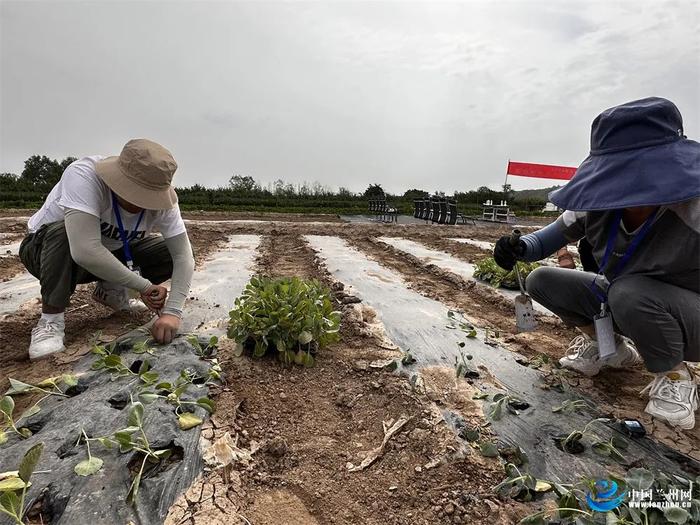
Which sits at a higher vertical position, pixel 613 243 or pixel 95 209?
pixel 95 209

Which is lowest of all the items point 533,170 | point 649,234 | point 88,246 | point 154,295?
point 154,295

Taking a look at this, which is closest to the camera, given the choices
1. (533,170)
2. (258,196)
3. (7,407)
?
(7,407)

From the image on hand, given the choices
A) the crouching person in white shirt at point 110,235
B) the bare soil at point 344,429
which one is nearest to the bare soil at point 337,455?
the bare soil at point 344,429

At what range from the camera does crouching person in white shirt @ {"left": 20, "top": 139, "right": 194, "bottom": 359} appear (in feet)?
7.20

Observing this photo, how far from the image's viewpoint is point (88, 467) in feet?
4.36

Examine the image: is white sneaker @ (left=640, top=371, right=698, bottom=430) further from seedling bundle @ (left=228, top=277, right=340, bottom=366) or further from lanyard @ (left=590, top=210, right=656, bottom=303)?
seedling bundle @ (left=228, top=277, right=340, bottom=366)

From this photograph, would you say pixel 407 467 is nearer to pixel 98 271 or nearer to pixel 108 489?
pixel 108 489

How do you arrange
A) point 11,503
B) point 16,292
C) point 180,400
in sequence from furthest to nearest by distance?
point 16,292 → point 180,400 → point 11,503

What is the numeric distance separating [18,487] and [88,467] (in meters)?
0.18

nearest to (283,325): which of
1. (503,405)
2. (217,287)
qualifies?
(503,405)

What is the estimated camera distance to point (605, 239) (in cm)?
207

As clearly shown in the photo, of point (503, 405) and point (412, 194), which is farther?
point (412, 194)

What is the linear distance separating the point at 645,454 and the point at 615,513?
523 millimetres

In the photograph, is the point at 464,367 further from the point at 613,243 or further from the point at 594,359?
the point at 613,243
